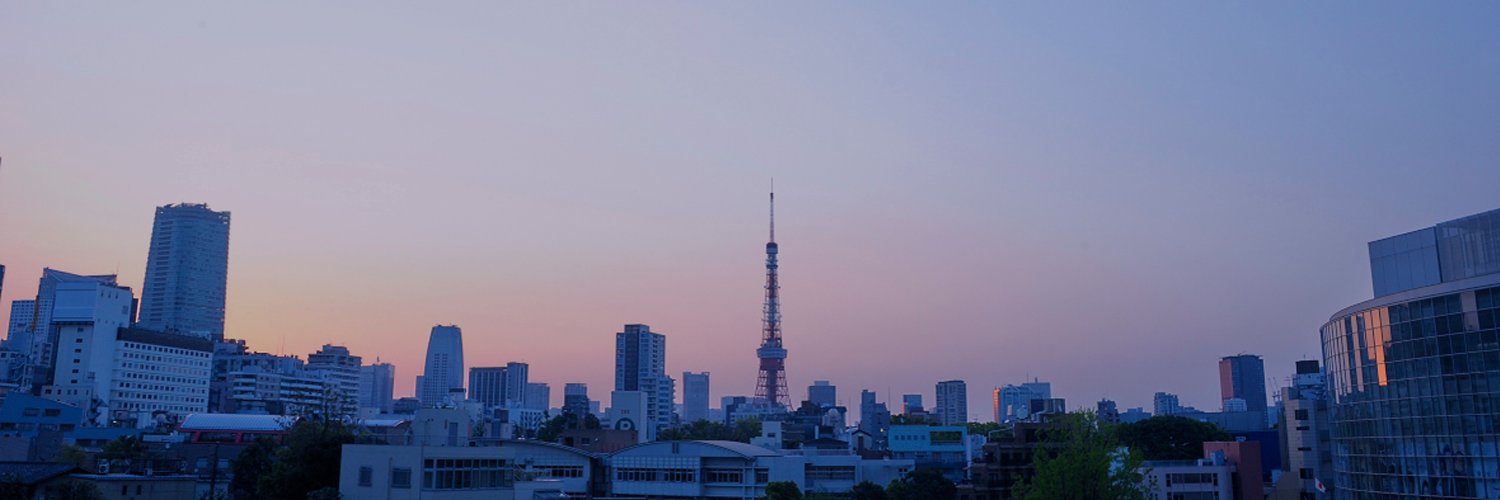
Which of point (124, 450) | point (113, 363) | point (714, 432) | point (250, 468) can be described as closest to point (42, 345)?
point (113, 363)

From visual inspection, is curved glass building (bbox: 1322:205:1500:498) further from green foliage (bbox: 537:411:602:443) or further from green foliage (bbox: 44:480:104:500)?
green foliage (bbox: 537:411:602:443)

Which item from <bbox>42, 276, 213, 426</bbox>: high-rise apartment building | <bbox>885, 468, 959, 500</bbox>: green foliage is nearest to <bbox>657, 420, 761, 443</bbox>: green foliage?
<bbox>885, 468, 959, 500</bbox>: green foliage

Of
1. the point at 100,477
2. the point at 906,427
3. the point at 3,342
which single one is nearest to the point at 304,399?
the point at 3,342

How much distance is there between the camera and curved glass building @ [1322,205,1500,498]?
33.9 metres

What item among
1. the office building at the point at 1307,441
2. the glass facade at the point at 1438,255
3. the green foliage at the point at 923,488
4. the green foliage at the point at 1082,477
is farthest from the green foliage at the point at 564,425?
the glass facade at the point at 1438,255

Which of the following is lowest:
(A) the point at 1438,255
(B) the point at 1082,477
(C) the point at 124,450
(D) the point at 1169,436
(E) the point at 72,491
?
(E) the point at 72,491

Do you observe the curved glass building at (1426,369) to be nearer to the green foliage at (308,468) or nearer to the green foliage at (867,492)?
the green foliage at (867,492)

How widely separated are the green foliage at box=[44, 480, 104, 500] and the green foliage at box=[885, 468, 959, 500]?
3874 centimetres

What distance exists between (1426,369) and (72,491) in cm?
3985

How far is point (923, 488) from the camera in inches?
2352

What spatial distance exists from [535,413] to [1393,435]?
16933 centimetres

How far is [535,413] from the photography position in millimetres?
194875

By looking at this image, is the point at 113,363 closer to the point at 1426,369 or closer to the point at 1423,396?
the point at 1423,396

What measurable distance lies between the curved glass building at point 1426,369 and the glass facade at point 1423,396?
0.11 ft
